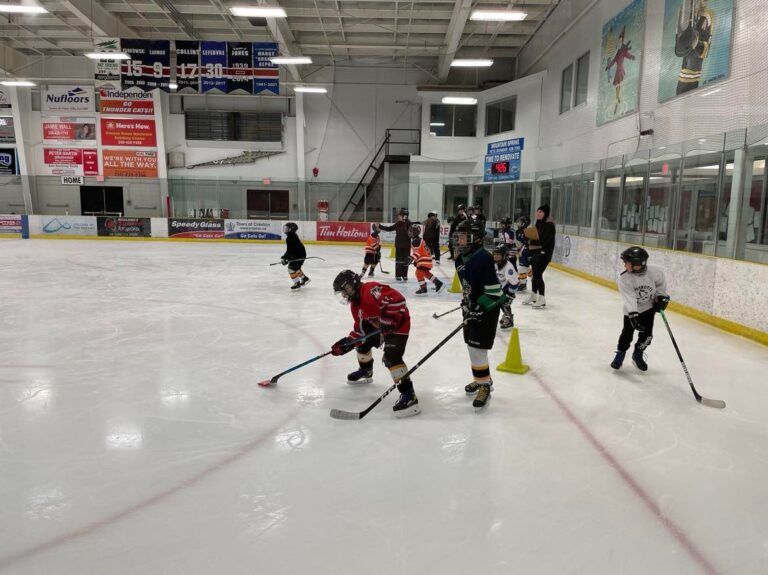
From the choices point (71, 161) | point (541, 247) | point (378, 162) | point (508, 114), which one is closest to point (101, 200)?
point (71, 161)

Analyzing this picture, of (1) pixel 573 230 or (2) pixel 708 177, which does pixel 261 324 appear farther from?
(1) pixel 573 230

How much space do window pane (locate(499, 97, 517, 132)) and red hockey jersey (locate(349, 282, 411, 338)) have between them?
15.2 meters

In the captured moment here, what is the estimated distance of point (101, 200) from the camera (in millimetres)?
20016

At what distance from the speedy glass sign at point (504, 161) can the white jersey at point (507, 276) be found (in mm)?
11299

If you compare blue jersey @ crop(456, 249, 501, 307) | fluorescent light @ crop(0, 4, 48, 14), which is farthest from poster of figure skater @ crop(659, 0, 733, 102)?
fluorescent light @ crop(0, 4, 48, 14)

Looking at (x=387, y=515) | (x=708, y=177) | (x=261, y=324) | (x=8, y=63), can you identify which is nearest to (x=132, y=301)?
(x=261, y=324)

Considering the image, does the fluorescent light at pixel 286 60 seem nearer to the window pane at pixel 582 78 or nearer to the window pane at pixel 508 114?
the window pane at pixel 582 78

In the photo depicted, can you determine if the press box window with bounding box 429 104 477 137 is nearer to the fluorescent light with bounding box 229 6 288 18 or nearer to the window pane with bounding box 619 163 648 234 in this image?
the fluorescent light with bounding box 229 6 288 18

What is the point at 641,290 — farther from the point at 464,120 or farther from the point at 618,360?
the point at 464,120

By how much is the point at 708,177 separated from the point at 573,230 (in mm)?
4999

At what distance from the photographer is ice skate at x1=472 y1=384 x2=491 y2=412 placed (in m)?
3.55

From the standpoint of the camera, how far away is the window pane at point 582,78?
12391mm

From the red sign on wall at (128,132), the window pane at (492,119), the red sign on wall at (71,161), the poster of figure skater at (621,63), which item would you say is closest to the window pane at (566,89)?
the poster of figure skater at (621,63)

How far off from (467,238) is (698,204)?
197 inches
